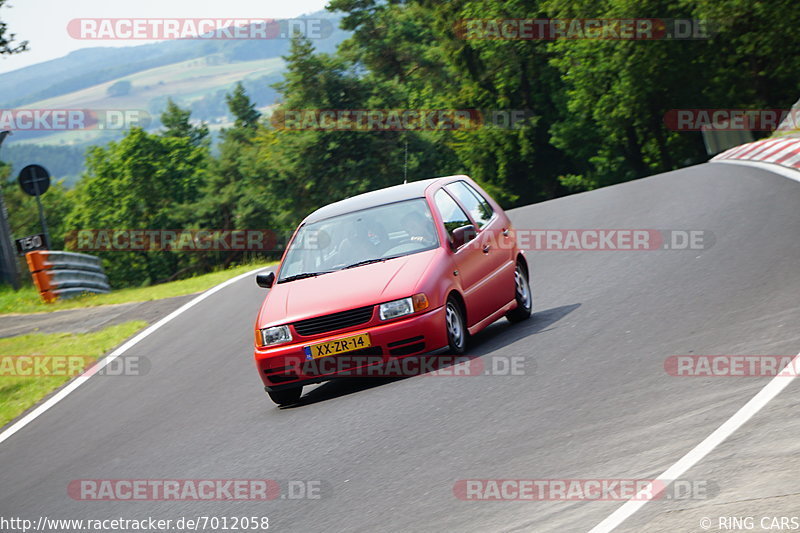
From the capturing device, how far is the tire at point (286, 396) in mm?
9914

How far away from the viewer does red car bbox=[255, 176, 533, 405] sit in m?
9.51

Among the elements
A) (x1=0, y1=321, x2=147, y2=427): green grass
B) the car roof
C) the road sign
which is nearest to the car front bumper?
the car roof

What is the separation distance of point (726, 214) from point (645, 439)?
10.3 m

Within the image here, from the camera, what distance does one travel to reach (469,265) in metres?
10.5

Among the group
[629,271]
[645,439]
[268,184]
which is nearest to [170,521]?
[645,439]

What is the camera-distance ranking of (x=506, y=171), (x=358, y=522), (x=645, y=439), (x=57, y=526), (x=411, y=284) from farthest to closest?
(x=506, y=171) → (x=411, y=284) → (x=57, y=526) → (x=645, y=439) → (x=358, y=522)

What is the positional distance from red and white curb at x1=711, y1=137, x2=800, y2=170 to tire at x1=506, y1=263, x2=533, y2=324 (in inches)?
402

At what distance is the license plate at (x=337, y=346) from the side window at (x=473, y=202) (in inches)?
96.7

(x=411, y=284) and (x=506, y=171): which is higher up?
(x=411, y=284)

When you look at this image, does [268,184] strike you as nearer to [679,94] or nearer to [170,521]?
[679,94]

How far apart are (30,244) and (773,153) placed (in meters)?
16.0

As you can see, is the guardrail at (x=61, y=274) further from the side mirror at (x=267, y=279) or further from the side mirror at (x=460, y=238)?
the side mirror at (x=460, y=238)

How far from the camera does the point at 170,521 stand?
22.6ft

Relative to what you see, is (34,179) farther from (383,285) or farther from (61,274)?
(383,285)
